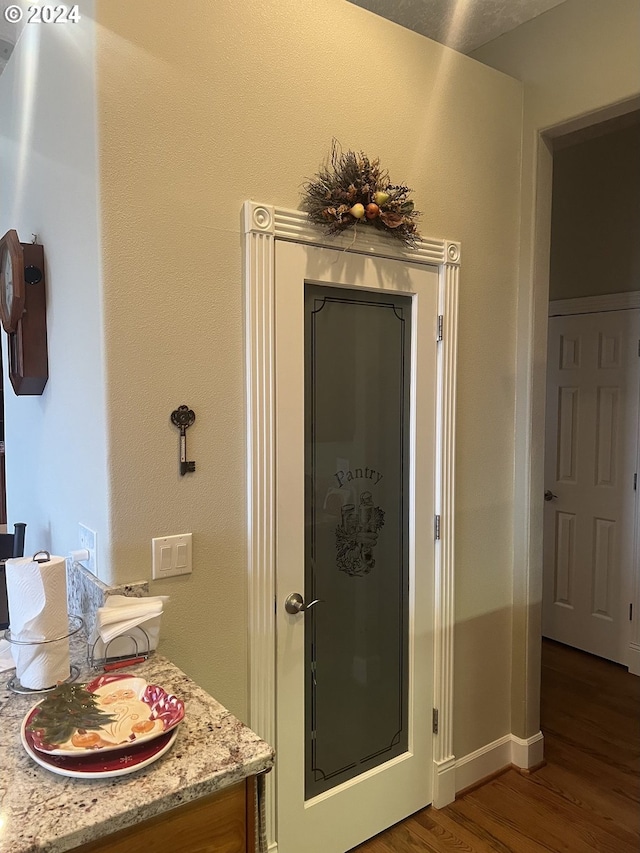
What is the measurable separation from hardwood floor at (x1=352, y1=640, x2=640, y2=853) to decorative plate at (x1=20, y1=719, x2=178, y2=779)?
1.41m

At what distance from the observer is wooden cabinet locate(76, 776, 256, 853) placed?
1082mm

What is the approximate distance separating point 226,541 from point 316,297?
83cm

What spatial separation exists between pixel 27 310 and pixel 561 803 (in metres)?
2.74

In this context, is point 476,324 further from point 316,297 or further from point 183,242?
point 183,242

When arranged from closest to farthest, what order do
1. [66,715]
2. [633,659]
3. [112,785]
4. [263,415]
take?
[112,785] < [66,715] < [263,415] < [633,659]

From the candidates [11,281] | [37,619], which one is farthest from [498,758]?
[11,281]

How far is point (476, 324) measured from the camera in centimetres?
246

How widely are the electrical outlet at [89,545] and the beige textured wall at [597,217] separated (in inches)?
130

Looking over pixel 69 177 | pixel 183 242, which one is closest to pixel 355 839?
pixel 183 242

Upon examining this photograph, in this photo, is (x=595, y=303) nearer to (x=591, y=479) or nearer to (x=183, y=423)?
(x=591, y=479)

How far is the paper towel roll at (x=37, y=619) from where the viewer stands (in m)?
1.42

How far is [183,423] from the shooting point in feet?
5.66

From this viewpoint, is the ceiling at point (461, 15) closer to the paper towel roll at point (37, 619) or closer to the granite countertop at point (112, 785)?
the paper towel roll at point (37, 619)

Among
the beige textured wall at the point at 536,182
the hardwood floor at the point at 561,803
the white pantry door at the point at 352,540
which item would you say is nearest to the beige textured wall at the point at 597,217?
the beige textured wall at the point at 536,182
